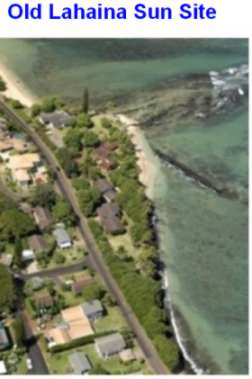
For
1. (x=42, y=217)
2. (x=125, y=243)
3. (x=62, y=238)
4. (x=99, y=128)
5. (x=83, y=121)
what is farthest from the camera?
(x=99, y=128)

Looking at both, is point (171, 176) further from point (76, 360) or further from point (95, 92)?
point (76, 360)

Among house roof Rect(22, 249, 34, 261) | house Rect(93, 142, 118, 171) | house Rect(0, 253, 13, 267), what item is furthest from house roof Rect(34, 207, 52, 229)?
house Rect(93, 142, 118, 171)

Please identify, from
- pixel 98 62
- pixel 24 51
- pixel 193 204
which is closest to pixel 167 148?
pixel 193 204

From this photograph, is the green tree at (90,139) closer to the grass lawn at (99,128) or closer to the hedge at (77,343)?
the grass lawn at (99,128)

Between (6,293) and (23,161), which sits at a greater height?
(23,161)

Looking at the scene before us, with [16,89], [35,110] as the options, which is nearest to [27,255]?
[35,110]

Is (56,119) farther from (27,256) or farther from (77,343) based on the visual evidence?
(77,343)

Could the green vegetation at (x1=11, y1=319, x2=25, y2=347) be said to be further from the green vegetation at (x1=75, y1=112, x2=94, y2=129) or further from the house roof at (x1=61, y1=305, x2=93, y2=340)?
the green vegetation at (x1=75, y1=112, x2=94, y2=129)

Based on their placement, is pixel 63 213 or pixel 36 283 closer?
pixel 36 283
